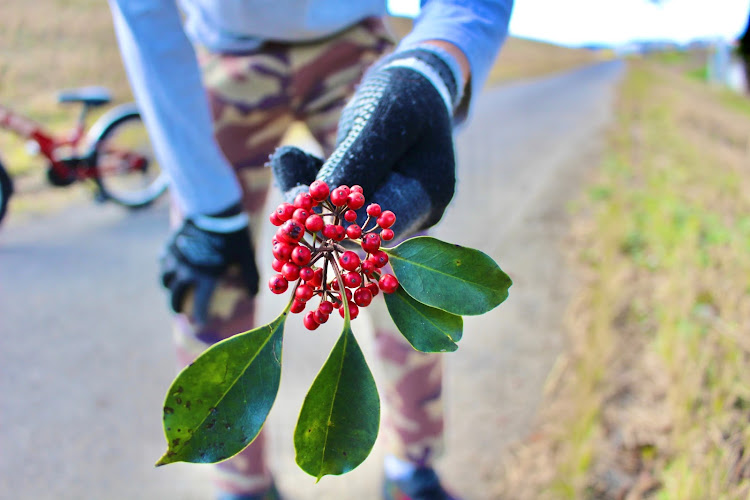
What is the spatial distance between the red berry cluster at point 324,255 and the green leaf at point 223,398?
4 cm

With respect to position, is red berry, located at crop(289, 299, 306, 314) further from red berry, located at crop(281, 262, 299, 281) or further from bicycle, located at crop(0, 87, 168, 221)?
bicycle, located at crop(0, 87, 168, 221)

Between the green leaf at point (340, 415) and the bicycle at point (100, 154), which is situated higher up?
the green leaf at point (340, 415)

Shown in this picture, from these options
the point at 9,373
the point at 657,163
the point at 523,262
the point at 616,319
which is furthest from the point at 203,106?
the point at 657,163

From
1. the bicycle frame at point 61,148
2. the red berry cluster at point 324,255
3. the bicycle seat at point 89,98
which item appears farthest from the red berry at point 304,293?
the bicycle seat at point 89,98

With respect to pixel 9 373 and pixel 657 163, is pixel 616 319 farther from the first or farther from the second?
pixel 657 163

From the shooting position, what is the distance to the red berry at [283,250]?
1.63 feet

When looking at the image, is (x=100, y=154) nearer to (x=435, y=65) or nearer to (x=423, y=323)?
(x=435, y=65)

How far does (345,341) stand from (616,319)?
189 cm

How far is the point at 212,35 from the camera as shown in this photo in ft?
3.52

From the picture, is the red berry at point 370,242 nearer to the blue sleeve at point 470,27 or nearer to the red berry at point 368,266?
the red berry at point 368,266

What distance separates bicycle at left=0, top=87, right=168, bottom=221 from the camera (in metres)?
2.66

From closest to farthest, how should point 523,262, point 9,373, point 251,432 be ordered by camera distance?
point 251,432
point 9,373
point 523,262

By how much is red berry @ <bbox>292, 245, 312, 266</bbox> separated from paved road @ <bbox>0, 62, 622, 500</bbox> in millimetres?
1244

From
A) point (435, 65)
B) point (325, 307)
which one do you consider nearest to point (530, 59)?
point (435, 65)
